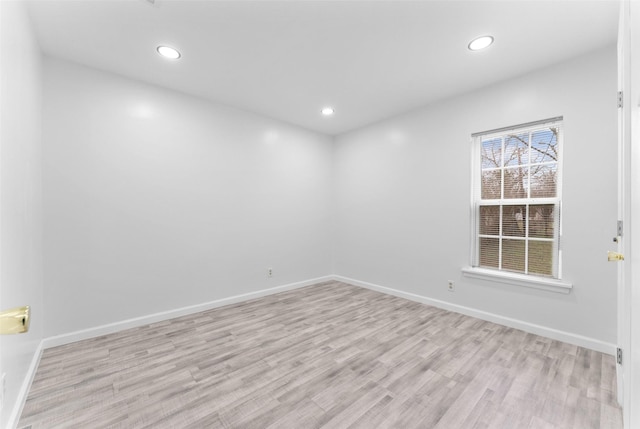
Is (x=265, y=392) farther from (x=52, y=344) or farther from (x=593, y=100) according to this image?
(x=593, y=100)

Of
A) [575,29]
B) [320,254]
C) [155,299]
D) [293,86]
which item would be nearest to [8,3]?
[293,86]

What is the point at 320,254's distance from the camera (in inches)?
189

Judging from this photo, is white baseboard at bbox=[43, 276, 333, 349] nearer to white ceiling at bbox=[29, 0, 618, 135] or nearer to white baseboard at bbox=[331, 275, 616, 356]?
white baseboard at bbox=[331, 275, 616, 356]

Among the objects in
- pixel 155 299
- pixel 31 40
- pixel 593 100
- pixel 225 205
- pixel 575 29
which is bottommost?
pixel 155 299

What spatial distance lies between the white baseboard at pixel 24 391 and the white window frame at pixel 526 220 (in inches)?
151

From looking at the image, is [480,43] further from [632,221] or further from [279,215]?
[279,215]

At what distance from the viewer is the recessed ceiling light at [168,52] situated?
238cm

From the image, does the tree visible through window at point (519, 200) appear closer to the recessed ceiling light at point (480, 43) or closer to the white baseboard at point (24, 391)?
the recessed ceiling light at point (480, 43)

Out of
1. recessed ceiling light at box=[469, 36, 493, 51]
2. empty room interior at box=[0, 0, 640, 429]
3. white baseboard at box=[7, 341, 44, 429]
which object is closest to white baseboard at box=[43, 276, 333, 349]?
empty room interior at box=[0, 0, 640, 429]

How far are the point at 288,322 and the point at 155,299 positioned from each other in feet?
4.95

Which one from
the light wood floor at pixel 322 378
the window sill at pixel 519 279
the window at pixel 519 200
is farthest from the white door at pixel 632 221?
the window at pixel 519 200

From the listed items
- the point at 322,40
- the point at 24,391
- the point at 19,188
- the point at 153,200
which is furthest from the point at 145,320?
the point at 322,40

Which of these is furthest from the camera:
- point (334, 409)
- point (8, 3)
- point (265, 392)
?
point (265, 392)

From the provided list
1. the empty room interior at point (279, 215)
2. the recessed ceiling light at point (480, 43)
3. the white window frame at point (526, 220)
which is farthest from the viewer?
the white window frame at point (526, 220)
